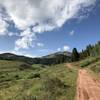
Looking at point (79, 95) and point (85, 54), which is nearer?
point (79, 95)

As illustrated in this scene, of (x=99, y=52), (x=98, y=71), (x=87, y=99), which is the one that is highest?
(x=99, y=52)

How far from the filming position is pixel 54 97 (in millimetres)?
25203

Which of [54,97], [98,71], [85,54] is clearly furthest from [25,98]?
[85,54]

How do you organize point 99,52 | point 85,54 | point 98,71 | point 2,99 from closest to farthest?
point 2,99 → point 98,71 → point 99,52 → point 85,54

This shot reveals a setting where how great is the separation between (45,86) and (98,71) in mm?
21390

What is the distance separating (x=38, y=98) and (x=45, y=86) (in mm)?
5681

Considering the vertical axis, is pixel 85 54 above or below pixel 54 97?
above

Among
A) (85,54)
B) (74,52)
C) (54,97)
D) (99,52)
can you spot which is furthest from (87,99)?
(85,54)

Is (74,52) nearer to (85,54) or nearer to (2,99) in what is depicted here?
(85,54)

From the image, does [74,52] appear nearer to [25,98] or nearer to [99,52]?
[99,52]

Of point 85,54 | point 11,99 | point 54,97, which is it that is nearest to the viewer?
point 54,97

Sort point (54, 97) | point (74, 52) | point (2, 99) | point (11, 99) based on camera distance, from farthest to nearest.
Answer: point (74, 52)
point (2, 99)
point (11, 99)
point (54, 97)

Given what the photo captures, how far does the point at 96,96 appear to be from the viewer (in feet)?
79.5

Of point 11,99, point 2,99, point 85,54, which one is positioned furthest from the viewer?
point 85,54
